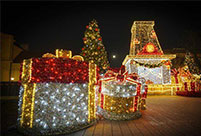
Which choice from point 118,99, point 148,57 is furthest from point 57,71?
point 148,57

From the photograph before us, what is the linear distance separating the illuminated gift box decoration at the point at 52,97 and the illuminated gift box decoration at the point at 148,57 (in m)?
9.23

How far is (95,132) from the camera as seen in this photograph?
2.61 meters

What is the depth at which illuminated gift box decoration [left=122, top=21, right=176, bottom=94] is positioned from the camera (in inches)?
466

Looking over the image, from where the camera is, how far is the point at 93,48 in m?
10.2

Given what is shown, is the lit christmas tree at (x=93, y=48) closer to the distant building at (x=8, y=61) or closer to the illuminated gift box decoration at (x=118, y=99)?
the illuminated gift box decoration at (x=118, y=99)

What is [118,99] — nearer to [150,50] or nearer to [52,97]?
[52,97]

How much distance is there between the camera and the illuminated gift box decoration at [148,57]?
11836 millimetres

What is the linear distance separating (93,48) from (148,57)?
6.10 m

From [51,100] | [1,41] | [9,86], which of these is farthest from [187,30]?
[1,41]

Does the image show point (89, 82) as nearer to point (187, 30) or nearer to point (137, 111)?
point (137, 111)

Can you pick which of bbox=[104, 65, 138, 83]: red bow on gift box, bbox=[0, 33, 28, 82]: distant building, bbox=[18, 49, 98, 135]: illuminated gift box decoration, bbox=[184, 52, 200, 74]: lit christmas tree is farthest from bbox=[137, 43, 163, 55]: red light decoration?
bbox=[0, 33, 28, 82]: distant building

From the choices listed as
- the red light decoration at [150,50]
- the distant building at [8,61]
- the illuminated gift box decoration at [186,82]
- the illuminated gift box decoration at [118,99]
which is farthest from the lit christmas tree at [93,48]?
the distant building at [8,61]

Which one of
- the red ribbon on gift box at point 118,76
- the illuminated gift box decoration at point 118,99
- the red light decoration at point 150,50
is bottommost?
the illuminated gift box decoration at point 118,99

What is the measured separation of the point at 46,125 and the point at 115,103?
A: 200 centimetres
